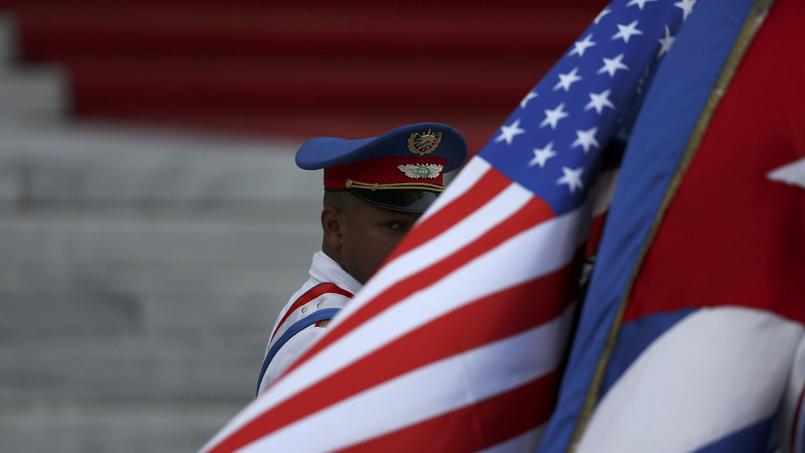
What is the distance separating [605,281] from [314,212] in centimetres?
326

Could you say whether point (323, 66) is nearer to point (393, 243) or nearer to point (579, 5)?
point (579, 5)

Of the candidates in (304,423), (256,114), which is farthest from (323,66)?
(304,423)

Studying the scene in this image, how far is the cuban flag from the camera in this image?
1247mm

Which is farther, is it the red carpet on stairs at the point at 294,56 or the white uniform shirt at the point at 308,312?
the red carpet on stairs at the point at 294,56

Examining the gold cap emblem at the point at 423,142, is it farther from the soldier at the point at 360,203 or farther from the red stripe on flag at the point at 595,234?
the red stripe on flag at the point at 595,234

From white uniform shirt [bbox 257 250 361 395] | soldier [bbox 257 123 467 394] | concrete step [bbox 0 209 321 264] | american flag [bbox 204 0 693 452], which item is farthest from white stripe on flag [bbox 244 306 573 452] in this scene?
concrete step [bbox 0 209 321 264]

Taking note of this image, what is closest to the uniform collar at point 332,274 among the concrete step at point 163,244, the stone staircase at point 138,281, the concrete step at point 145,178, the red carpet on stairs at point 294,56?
the stone staircase at point 138,281

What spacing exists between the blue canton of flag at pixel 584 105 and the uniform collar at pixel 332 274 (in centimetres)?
62

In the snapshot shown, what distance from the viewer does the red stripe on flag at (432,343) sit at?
1326 mm

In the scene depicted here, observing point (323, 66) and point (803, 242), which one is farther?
point (323, 66)

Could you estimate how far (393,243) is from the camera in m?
2.01

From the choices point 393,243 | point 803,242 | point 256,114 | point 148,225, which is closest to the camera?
point 803,242

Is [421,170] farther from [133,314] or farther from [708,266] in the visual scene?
[133,314]

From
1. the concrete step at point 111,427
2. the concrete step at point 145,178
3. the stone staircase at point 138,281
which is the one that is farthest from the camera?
the concrete step at point 145,178
